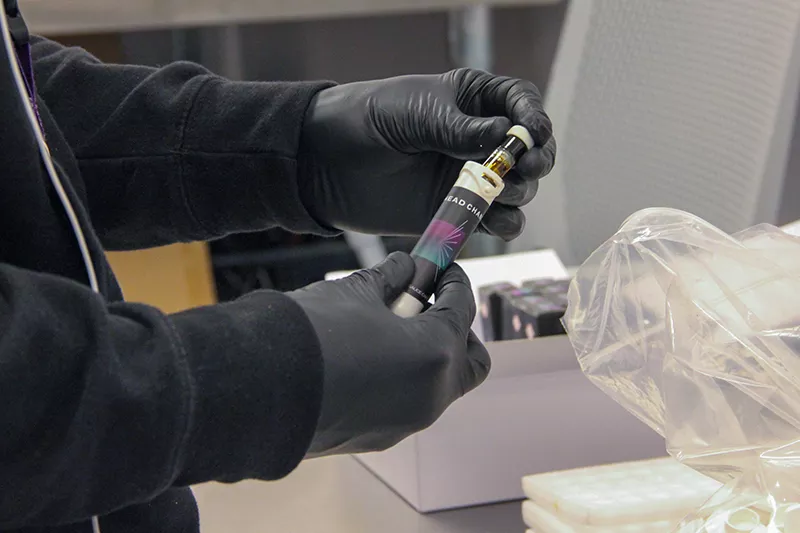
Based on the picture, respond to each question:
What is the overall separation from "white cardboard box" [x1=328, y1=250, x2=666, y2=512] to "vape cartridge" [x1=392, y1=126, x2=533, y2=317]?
141mm

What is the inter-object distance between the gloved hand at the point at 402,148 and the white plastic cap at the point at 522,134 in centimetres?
2

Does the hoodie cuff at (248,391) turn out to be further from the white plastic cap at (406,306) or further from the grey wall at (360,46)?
the grey wall at (360,46)

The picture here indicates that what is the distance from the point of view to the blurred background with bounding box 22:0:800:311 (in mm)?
2082

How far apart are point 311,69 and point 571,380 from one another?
1.75m

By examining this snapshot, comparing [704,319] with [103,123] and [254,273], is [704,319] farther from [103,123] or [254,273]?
[254,273]

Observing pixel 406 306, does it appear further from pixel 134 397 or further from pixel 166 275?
pixel 166 275

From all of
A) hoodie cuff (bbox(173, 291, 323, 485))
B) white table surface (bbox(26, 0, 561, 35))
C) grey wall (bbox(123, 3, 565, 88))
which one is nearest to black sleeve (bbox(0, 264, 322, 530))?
hoodie cuff (bbox(173, 291, 323, 485))

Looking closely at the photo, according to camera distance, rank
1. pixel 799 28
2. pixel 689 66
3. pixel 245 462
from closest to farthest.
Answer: pixel 245 462
pixel 799 28
pixel 689 66

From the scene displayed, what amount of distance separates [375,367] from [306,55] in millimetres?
1953

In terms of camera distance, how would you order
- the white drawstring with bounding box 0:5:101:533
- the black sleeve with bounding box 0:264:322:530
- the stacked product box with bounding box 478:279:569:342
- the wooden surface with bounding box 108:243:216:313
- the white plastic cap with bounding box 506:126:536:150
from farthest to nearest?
the wooden surface with bounding box 108:243:216:313, the stacked product box with bounding box 478:279:569:342, the white plastic cap with bounding box 506:126:536:150, the white drawstring with bounding box 0:5:101:533, the black sleeve with bounding box 0:264:322:530

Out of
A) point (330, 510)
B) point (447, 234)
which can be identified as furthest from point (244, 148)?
point (330, 510)

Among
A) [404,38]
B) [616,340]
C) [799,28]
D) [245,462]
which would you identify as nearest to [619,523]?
[616,340]

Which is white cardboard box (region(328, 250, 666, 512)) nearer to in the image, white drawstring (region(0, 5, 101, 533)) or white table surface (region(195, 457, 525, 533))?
white table surface (region(195, 457, 525, 533))

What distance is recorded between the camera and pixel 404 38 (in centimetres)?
242
